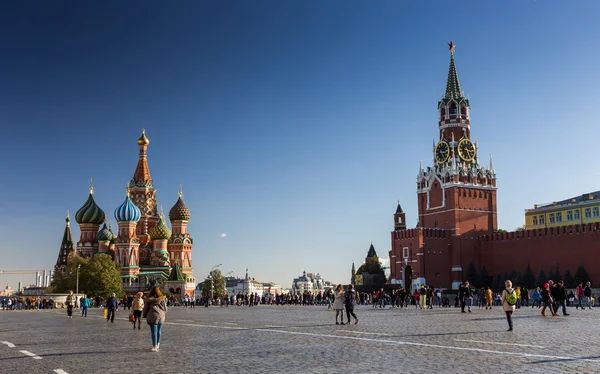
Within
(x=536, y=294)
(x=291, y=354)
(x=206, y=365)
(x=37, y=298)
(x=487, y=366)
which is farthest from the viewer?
(x=37, y=298)

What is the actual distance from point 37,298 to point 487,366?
192ft

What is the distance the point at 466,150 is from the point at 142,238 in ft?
142

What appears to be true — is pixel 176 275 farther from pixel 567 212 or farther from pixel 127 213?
pixel 567 212

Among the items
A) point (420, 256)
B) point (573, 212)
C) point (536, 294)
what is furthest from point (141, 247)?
point (536, 294)

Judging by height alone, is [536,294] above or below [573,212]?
below

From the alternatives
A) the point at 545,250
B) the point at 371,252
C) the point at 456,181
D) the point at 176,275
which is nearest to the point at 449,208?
the point at 456,181

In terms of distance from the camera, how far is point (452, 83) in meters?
89.2

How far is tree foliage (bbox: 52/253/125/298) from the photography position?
239 feet

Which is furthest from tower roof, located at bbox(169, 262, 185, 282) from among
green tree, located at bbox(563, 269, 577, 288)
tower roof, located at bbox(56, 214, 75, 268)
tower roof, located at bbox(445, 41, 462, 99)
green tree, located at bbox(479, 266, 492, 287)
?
green tree, located at bbox(563, 269, 577, 288)

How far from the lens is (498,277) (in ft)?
251

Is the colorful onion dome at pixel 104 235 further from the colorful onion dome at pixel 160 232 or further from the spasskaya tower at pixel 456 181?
the spasskaya tower at pixel 456 181

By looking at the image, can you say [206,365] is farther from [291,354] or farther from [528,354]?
[528,354]

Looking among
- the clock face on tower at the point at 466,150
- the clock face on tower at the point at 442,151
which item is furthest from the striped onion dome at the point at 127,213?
the clock face on tower at the point at 466,150

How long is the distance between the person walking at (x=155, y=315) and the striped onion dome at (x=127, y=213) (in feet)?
247
